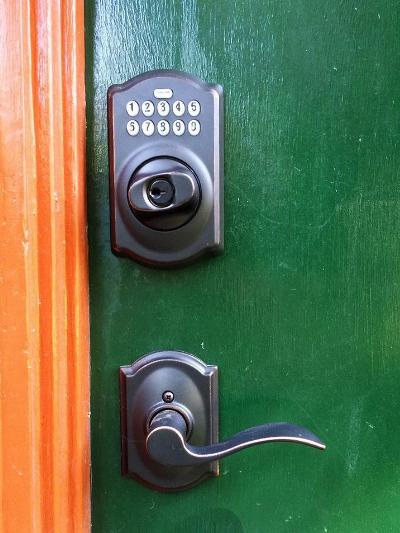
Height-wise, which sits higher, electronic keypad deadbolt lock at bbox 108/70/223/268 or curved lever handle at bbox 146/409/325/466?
electronic keypad deadbolt lock at bbox 108/70/223/268

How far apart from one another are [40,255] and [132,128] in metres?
0.14

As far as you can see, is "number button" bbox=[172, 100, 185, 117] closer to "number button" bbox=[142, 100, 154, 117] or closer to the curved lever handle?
"number button" bbox=[142, 100, 154, 117]

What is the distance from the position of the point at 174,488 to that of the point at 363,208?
1.10 feet

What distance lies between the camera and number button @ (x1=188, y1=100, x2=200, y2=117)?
15.7 inches

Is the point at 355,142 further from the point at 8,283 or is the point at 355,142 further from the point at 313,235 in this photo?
the point at 8,283

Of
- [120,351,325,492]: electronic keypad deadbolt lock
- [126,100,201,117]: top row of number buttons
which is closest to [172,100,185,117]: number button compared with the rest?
[126,100,201,117]: top row of number buttons

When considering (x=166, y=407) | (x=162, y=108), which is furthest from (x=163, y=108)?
(x=166, y=407)

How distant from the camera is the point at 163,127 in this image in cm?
40

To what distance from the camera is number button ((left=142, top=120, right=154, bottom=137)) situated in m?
0.40

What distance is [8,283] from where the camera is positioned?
370 millimetres

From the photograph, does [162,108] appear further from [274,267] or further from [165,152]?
[274,267]

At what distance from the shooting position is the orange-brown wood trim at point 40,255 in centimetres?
36

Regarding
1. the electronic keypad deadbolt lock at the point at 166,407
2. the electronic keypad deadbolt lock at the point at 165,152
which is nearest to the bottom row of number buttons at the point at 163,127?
the electronic keypad deadbolt lock at the point at 165,152

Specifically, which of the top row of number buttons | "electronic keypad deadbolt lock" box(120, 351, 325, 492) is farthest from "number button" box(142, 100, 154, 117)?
"electronic keypad deadbolt lock" box(120, 351, 325, 492)
